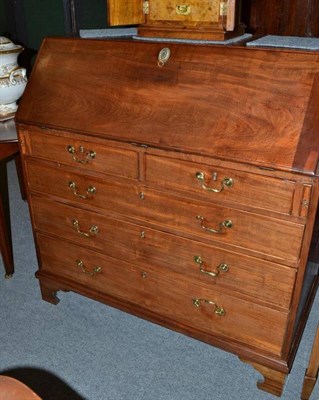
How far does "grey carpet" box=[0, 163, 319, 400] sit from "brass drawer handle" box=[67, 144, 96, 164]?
2.65ft

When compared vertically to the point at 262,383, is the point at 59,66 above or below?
above

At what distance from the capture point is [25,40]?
396cm

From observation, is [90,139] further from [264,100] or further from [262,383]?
[262,383]

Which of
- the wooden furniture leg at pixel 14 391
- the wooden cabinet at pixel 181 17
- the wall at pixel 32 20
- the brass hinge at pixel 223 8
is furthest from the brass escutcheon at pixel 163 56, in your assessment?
the wall at pixel 32 20

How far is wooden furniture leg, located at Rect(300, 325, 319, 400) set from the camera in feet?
5.28

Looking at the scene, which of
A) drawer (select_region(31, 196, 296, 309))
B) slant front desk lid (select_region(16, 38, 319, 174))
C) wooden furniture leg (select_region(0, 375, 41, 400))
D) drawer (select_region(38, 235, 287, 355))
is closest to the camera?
wooden furniture leg (select_region(0, 375, 41, 400))

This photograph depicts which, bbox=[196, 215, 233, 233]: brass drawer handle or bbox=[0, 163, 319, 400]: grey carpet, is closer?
bbox=[196, 215, 233, 233]: brass drawer handle

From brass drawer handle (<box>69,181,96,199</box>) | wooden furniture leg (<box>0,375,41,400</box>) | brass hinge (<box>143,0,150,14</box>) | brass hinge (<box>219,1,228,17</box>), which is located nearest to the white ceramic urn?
brass drawer handle (<box>69,181,96,199</box>)

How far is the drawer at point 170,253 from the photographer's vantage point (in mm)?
1515

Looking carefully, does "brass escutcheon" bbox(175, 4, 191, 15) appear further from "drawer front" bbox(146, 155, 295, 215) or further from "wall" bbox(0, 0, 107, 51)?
"wall" bbox(0, 0, 107, 51)

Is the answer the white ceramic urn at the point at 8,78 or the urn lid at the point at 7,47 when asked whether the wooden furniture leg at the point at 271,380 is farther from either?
the urn lid at the point at 7,47

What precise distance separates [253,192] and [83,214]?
2.45ft

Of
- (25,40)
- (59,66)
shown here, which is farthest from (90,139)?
(25,40)

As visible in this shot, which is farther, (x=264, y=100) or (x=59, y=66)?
(x=59, y=66)
